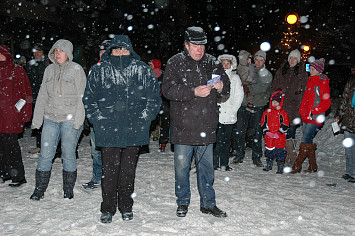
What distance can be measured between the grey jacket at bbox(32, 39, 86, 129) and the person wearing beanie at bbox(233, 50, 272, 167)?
375 centimetres

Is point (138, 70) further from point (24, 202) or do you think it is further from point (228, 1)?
point (228, 1)

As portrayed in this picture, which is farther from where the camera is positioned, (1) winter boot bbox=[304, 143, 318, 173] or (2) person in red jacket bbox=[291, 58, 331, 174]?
(1) winter boot bbox=[304, 143, 318, 173]

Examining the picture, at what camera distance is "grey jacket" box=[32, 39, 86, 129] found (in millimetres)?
4426

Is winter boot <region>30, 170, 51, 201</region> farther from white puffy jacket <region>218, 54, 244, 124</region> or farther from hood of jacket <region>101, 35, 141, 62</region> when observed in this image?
white puffy jacket <region>218, 54, 244, 124</region>

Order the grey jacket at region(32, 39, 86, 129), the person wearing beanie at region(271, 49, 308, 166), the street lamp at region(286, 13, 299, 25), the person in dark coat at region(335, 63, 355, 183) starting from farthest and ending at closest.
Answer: the street lamp at region(286, 13, 299, 25)
the person wearing beanie at region(271, 49, 308, 166)
the person in dark coat at region(335, 63, 355, 183)
the grey jacket at region(32, 39, 86, 129)

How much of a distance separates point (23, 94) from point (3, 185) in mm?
1471

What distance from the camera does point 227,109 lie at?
6.32 m

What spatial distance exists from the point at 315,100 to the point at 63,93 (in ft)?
14.6

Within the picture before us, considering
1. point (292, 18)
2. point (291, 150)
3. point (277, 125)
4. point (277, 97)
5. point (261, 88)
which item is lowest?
point (291, 150)

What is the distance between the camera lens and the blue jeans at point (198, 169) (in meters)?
4.13

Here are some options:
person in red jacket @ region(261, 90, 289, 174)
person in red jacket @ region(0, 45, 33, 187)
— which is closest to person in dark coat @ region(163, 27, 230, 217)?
person in red jacket @ region(0, 45, 33, 187)

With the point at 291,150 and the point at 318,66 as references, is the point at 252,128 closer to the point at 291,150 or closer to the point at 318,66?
the point at 291,150

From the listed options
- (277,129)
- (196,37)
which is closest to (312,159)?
(277,129)

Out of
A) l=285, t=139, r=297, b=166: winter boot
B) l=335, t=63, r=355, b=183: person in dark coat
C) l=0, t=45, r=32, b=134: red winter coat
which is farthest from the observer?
l=285, t=139, r=297, b=166: winter boot
